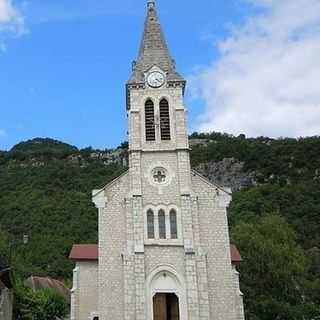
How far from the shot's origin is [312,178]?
80.1 meters

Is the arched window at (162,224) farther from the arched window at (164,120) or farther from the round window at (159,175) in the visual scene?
the arched window at (164,120)

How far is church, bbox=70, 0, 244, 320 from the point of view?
3093cm

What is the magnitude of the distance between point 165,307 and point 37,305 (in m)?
11.2

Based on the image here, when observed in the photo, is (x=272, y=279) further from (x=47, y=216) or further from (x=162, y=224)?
(x=47, y=216)

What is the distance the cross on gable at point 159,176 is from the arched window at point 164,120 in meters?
2.55

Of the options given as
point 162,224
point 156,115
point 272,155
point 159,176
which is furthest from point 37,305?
point 272,155

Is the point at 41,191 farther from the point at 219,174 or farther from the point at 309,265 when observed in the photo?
the point at 309,265

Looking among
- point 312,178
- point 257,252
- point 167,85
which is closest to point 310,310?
point 257,252

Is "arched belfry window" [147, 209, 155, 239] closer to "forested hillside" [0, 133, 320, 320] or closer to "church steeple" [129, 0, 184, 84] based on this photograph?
"church steeple" [129, 0, 184, 84]

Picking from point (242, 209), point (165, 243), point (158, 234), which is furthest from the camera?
point (242, 209)

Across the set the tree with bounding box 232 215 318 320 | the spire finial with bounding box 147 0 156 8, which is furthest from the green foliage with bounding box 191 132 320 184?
the spire finial with bounding box 147 0 156 8

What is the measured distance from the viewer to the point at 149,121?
35.5 metres

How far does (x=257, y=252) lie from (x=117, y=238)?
20966 millimetres

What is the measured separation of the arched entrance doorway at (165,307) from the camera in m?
31.1
